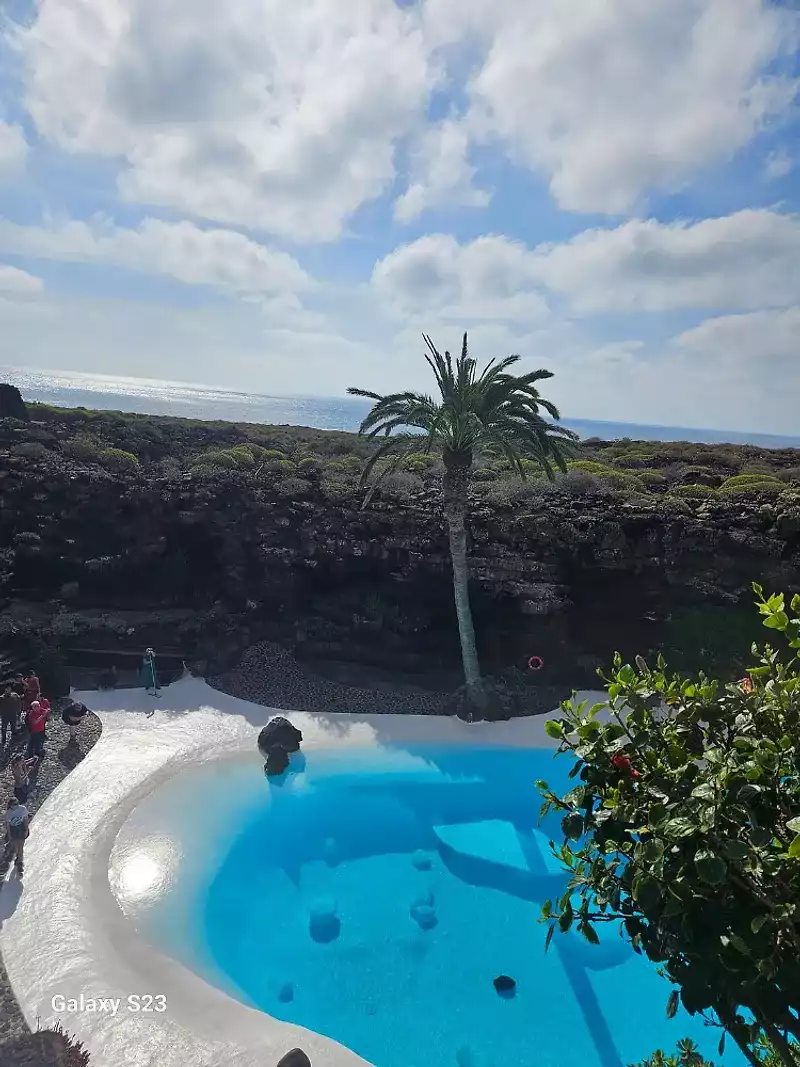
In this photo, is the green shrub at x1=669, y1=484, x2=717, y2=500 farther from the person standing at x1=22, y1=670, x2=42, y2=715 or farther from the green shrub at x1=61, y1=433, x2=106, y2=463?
the green shrub at x1=61, y1=433, x2=106, y2=463

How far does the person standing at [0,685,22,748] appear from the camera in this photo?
1357 cm

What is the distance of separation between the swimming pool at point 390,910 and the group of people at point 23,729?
1723 millimetres

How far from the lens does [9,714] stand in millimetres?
13625

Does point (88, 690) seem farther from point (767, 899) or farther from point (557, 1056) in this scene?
point (767, 899)

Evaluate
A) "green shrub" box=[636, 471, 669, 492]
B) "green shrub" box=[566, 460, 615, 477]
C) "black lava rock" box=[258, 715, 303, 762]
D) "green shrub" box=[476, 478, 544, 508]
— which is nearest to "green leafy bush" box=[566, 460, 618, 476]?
"green shrub" box=[566, 460, 615, 477]

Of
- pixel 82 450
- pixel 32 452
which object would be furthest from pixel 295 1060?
pixel 82 450

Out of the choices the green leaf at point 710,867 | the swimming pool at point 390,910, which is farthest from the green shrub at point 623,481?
the green leaf at point 710,867

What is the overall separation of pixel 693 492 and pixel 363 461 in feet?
52.9

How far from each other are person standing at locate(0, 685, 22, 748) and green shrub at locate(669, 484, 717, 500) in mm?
21754

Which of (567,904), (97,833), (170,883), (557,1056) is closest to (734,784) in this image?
(567,904)

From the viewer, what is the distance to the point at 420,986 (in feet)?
29.0

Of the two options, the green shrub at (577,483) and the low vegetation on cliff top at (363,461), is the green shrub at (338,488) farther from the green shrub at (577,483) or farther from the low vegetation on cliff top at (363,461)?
the green shrub at (577,483)

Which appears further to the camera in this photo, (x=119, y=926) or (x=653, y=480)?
(x=653, y=480)

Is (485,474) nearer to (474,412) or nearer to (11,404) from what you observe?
(474,412)
